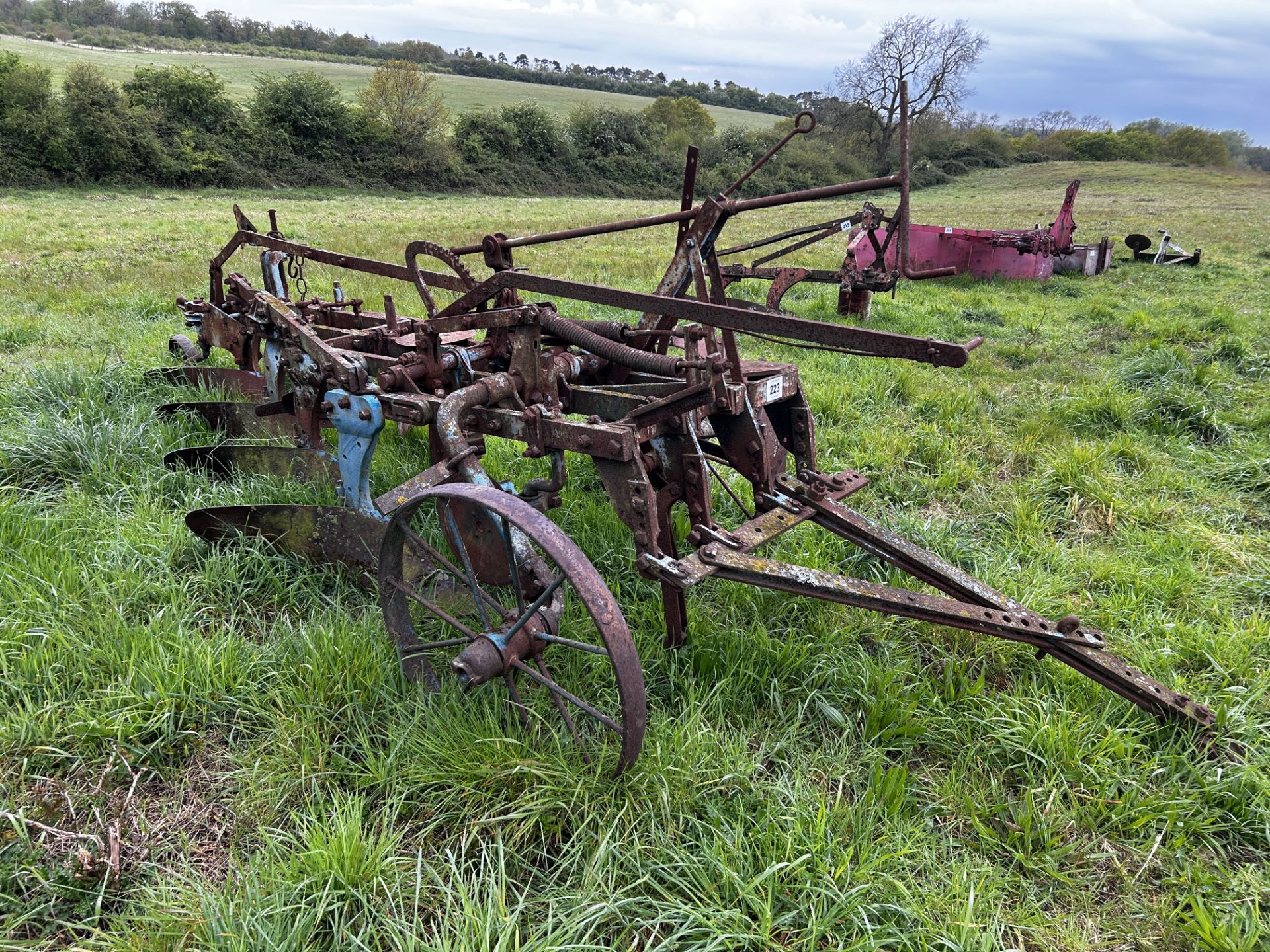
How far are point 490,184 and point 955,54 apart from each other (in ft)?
96.2

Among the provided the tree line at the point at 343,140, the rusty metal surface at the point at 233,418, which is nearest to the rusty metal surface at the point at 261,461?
the rusty metal surface at the point at 233,418

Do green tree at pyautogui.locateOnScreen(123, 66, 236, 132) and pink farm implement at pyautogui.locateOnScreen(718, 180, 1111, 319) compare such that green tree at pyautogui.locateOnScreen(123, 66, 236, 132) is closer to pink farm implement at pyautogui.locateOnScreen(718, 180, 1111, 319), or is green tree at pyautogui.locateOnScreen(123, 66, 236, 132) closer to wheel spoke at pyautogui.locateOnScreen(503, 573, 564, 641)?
pink farm implement at pyautogui.locateOnScreen(718, 180, 1111, 319)

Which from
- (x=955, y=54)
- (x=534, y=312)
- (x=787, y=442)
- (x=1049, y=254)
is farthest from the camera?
(x=955, y=54)

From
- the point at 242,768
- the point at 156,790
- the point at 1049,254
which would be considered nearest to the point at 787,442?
the point at 242,768

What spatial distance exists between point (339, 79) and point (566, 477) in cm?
6364

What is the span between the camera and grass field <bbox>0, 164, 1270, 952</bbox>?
1.98 meters

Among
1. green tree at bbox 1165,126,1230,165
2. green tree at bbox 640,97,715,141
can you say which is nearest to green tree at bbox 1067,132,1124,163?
green tree at bbox 1165,126,1230,165

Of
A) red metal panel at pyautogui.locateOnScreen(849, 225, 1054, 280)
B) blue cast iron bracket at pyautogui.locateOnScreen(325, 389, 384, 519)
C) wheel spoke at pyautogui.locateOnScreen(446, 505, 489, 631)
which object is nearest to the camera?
wheel spoke at pyautogui.locateOnScreen(446, 505, 489, 631)

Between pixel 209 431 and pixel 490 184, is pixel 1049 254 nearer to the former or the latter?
pixel 209 431

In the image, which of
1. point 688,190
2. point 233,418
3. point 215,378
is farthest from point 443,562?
point 215,378

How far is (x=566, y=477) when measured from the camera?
3.10 meters

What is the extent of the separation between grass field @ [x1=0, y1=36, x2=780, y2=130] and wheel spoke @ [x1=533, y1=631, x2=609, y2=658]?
144ft

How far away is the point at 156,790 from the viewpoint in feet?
7.89

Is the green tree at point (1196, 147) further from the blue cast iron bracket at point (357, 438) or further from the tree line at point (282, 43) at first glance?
the blue cast iron bracket at point (357, 438)
